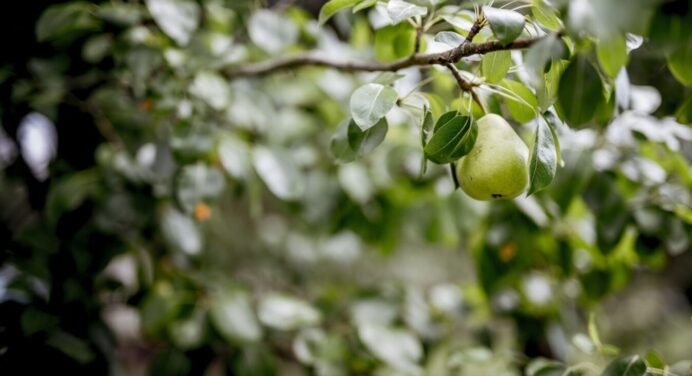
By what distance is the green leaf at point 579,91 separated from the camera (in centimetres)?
40

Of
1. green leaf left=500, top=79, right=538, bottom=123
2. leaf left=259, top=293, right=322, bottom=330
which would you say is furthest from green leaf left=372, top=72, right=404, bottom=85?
leaf left=259, top=293, right=322, bottom=330

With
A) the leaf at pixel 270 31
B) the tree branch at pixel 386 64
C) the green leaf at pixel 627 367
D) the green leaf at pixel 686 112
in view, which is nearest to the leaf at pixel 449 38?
the tree branch at pixel 386 64

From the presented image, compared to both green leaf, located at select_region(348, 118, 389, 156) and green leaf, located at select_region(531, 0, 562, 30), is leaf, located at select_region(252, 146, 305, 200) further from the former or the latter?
green leaf, located at select_region(531, 0, 562, 30)

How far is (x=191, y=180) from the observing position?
815mm

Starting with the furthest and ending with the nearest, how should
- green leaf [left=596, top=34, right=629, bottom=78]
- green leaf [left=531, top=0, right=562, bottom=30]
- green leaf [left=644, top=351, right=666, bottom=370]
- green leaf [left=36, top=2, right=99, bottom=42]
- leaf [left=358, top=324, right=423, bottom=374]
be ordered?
leaf [left=358, top=324, right=423, bottom=374]
green leaf [left=36, top=2, right=99, bottom=42]
green leaf [left=644, top=351, right=666, bottom=370]
green leaf [left=531, top=0, right=562, bottom=30]
green leaf [left=596, top=34, right=629, bottom=78]

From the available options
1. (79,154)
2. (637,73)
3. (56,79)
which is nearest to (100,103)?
(56,79)

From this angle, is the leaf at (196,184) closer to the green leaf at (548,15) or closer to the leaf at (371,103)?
the leaf at (371,103)

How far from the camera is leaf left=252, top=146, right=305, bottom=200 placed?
0.88 m

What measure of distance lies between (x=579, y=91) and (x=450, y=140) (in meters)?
0.12

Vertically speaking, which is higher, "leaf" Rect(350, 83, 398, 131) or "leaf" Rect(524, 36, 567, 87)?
"leaf" Rect(524, 36, 567, 87)

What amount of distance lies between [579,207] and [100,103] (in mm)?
998

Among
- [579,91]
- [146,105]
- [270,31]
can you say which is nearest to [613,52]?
[579,91]

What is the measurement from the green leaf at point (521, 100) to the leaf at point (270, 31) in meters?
0.55

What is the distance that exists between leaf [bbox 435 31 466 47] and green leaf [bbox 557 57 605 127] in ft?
0.44
